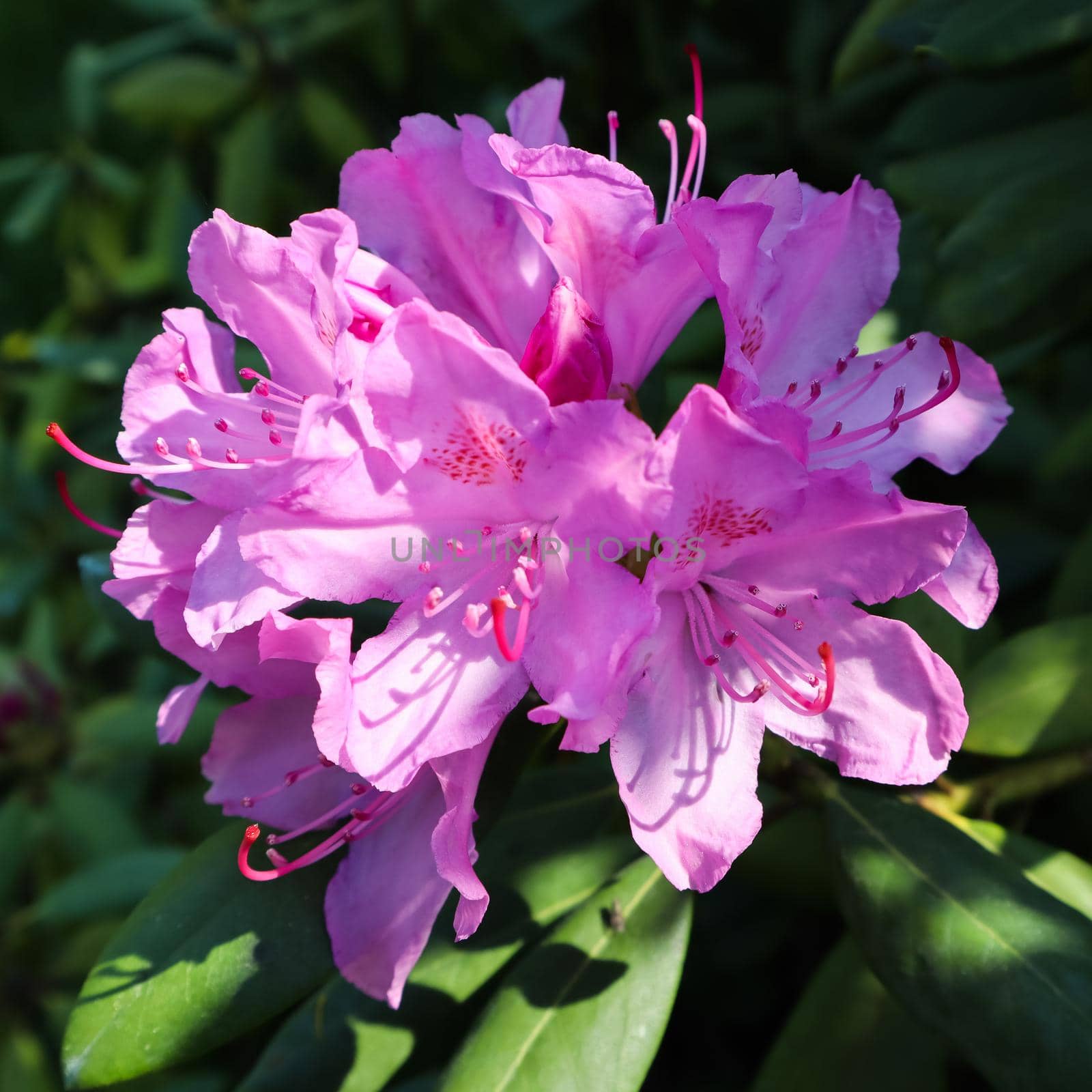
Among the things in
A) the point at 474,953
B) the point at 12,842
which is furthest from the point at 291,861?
the point at 12,842

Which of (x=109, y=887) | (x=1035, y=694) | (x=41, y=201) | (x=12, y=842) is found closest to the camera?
(x=1035, y=694)

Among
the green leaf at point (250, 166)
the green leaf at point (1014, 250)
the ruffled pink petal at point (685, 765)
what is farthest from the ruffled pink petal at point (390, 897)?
the green leaf at point (250, 166)

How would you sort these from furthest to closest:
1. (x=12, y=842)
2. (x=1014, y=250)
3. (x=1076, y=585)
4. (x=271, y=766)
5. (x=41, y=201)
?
(x=41, y=201) → (x=12, y=842) → (x=1076, y=585) → (x=1014, y=250) → (x=271, y=766)

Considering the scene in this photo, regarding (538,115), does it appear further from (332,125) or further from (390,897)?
(332,125)

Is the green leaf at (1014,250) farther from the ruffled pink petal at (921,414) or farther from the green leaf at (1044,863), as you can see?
the green leaf at (1044,863)

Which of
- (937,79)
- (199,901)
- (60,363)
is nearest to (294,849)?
(199,901)

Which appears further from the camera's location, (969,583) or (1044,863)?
(1044,863)

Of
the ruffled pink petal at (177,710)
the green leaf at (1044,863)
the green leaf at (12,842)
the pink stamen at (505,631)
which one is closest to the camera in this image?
the pink stamen at (505,631)

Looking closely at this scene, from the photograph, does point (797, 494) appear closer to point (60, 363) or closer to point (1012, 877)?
point (1012, 877)
